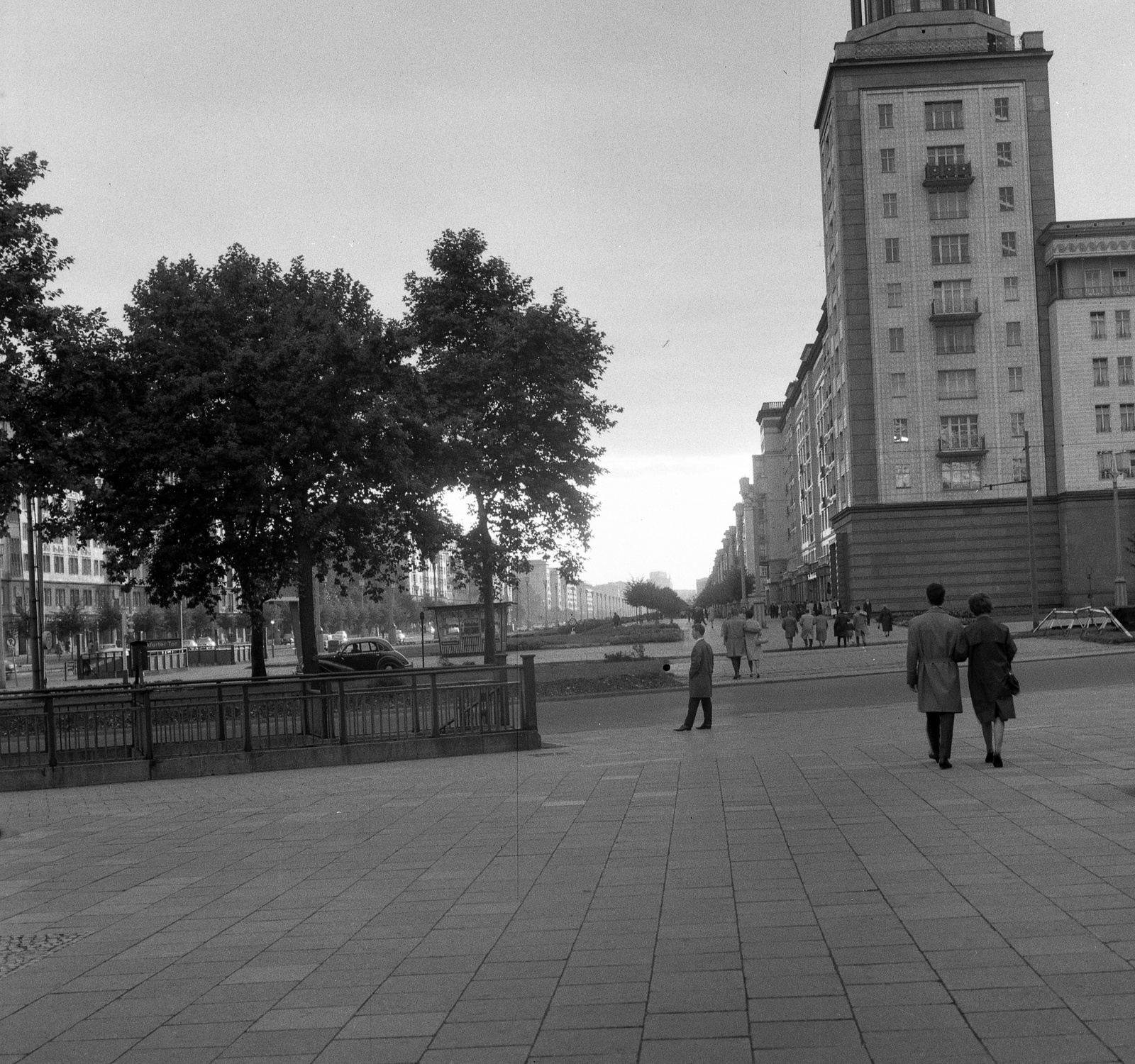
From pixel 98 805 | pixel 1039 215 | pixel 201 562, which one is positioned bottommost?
pixel 98 805

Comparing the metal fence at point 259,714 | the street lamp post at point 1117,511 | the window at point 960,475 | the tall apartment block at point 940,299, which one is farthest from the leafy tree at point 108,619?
the metal fence at point 259,714

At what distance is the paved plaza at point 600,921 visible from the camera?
5.11 m

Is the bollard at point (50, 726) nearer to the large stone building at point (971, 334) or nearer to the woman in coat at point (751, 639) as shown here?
the woman in coat at point (751, 639)

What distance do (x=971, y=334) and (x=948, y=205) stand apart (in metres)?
6.46

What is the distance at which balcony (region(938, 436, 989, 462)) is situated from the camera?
67688 millimetres

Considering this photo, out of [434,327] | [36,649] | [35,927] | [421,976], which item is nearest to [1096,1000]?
[421,976]

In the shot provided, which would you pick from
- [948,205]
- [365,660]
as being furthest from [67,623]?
[948,205]

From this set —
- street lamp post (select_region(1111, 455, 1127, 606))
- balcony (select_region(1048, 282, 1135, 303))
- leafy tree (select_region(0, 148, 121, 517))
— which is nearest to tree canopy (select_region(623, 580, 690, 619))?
street lamp post (select_region(1111, 455, 1127, 606))

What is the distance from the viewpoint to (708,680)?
65.8ft

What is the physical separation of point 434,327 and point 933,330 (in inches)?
1449

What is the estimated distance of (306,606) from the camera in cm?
3469

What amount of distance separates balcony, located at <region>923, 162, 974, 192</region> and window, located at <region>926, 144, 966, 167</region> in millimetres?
162

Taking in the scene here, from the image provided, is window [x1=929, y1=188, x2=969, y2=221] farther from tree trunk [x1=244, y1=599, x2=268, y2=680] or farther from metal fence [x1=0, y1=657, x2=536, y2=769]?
metal fence [x1=0, y1=657, x2=536, y2=769]

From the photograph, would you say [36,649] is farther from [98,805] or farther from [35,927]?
[35,927]
